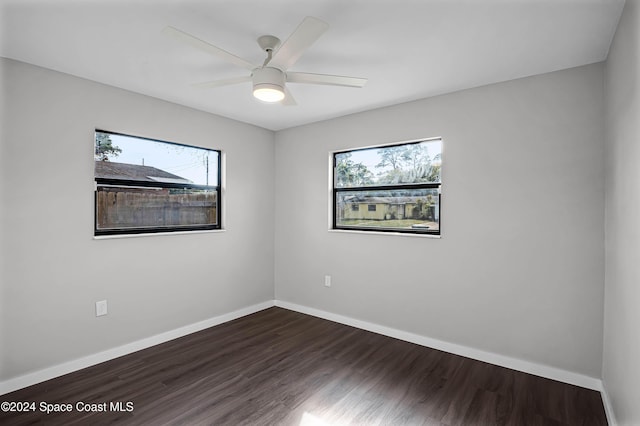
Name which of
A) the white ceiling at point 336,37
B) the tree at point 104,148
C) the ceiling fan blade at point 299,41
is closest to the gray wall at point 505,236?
the white ceiling at point 336,37

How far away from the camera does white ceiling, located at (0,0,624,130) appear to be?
5.81 ft

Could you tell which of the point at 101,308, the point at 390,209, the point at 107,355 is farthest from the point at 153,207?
the point at 390,209

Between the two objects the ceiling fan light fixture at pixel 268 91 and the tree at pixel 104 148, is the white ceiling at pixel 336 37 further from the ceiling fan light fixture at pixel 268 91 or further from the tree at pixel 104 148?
the tree at pixel 104 148

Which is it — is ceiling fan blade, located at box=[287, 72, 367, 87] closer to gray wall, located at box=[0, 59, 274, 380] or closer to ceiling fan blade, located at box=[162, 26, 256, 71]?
ceiling fan blade, located at box=[162, 26, 256, 71]

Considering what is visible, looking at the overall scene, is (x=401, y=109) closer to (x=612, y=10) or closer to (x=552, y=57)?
(x=552, y=57)

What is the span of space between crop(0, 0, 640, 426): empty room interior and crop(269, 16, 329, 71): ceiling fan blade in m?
0.01

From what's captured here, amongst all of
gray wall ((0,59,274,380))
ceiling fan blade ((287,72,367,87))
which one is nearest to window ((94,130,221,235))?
gray wall ((0,59,274,380))

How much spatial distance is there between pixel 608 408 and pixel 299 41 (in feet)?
9.73

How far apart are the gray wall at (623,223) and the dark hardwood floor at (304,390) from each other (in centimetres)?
51

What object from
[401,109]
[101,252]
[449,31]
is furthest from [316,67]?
[101,252]

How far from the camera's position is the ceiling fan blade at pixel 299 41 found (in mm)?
1550

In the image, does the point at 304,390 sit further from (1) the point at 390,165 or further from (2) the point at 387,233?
(1) the point at 390,165

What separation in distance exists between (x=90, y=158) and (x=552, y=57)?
368 cm

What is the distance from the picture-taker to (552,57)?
90.7 inches
